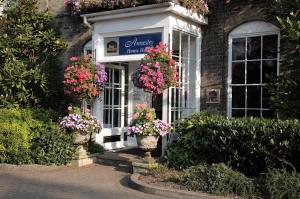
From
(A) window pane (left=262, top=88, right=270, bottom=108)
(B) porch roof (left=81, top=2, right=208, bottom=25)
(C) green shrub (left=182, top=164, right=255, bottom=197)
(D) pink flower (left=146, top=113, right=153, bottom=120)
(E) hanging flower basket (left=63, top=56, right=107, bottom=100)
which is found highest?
(B) porch roof (left=81, top=2, right=208, bottom=25)

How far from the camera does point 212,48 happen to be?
35.7 ft

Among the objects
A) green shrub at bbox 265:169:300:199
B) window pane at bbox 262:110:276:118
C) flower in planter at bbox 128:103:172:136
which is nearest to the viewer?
green shrub at bbox 265:169:300:199

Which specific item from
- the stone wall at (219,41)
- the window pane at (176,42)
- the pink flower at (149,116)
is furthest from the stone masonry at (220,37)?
the pink flower at (149,116)

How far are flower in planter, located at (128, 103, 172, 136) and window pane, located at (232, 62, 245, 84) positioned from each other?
2.27 meters

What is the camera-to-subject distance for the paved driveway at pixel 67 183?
767cm

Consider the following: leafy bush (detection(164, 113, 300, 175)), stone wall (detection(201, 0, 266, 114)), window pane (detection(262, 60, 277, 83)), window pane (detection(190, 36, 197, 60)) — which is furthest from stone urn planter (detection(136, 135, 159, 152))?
window pane (detection(262, 60, 277, 83))

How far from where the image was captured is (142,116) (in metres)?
9.41

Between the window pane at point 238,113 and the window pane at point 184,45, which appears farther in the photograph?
the window pane at point 184,45

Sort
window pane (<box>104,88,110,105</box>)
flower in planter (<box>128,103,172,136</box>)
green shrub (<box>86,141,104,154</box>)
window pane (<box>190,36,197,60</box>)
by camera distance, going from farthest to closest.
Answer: window pane (<box>104,88,110,105</box>)
green shrub (<box>86,141,104,154</box>)
window pane (<box>190,36,197,60</box>)
flower in planter (<box>128,103,172,136</box>)

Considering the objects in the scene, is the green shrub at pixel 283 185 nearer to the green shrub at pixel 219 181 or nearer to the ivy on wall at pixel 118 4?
the green shrub at pixel 219 181

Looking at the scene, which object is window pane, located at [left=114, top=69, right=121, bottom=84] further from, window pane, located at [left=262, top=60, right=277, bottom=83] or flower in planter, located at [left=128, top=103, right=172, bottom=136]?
window pane, located at [left=262, top=60, right=277, bottom=83]

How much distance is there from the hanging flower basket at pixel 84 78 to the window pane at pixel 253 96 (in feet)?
11.9

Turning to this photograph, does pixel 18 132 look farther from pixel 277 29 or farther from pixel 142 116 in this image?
pixel 277 29

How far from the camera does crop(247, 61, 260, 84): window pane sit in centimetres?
1027
